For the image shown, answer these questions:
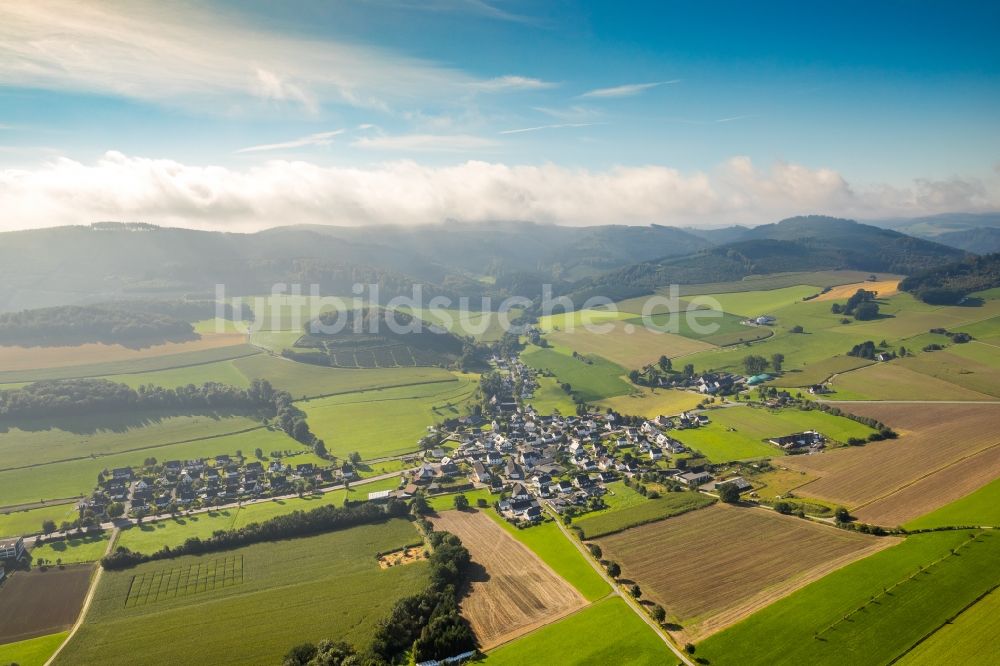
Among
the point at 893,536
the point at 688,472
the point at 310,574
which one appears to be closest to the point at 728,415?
the point at 688,472

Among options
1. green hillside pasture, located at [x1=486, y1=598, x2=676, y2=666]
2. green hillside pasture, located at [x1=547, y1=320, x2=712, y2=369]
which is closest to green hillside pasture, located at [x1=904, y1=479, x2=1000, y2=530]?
green hillside pasture, located at [x1=486, y1=598, x2=676, y2=666]

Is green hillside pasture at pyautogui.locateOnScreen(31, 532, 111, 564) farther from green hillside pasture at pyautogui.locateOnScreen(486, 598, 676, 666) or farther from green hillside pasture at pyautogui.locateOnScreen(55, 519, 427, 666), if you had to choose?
green hillside pasture at pyautogui.locateOnScreen(486, 598, 676, 666)

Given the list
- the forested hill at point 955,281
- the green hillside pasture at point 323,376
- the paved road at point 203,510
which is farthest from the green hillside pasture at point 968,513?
the forested hill at point 955,281

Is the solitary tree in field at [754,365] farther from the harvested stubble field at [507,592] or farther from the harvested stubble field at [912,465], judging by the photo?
the harvested stubble field at [507,592]

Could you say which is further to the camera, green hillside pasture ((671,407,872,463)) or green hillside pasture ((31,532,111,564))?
green hillside pasture ((671,407,872,463))

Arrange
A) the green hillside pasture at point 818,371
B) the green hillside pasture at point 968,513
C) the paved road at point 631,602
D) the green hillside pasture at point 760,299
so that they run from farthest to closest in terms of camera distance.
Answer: the green hillside pasture at point 760,299
the green hillside pasture at point 818,371
the green hillside pasture at point 968,513
the paved road at point 631,602
